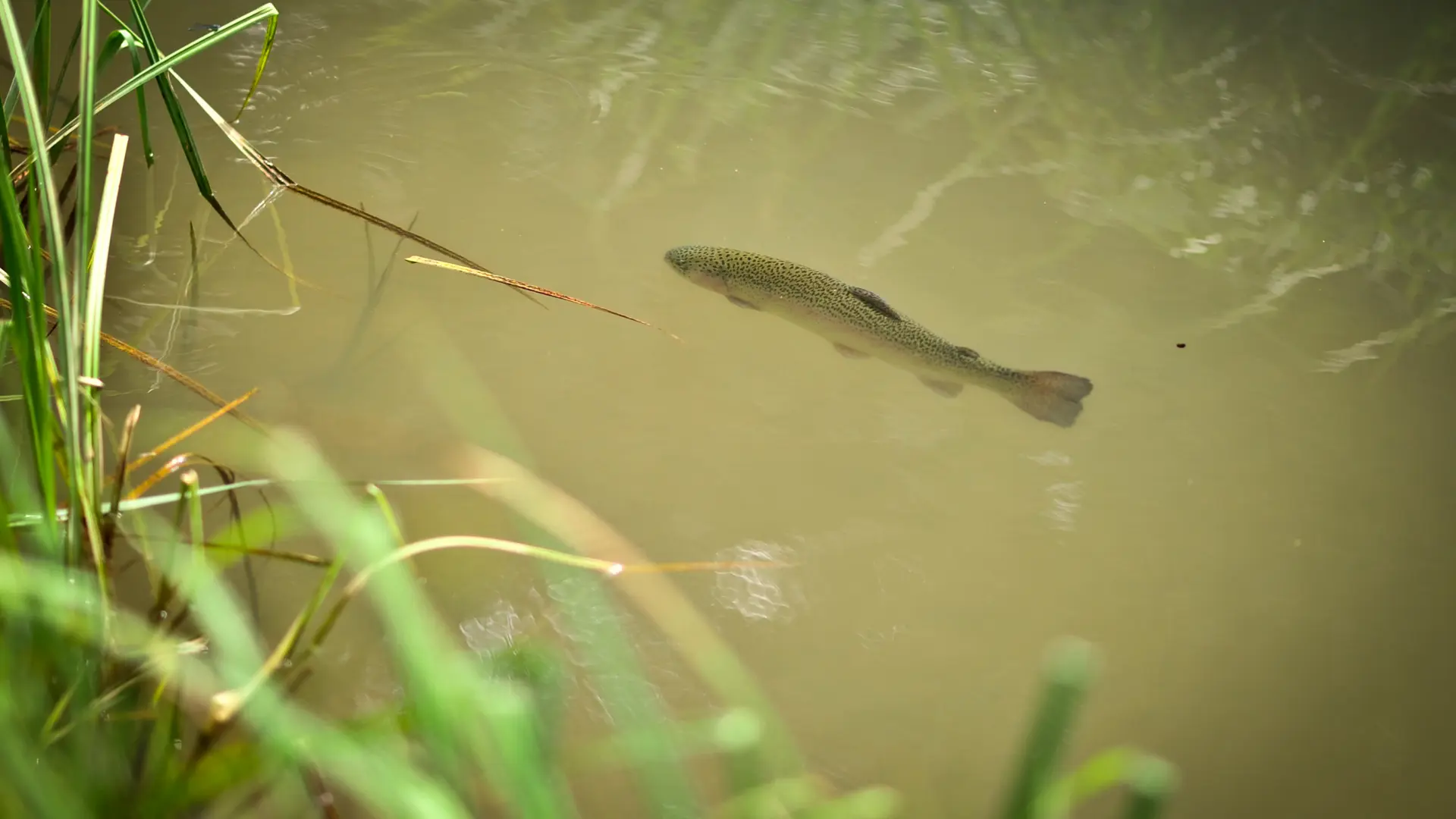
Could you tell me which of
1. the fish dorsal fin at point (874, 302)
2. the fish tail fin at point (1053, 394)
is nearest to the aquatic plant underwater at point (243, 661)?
the fish tail fin at point (1053, 394)

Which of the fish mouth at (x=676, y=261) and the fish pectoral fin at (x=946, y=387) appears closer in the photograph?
the fish pectoral fin at (x=946, y=387)

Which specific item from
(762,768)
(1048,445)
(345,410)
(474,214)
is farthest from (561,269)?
(762,768)

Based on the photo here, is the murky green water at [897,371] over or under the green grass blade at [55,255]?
under

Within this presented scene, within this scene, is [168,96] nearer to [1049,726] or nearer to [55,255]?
[55,255]

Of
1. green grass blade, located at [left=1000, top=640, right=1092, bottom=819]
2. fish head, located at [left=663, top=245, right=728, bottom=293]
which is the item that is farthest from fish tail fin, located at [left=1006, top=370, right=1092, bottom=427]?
green grass blade, located at [left=1000, top=640, right=1092, bottom=819]

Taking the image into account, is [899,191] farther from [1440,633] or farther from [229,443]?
[229,443]

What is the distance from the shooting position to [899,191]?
296cm

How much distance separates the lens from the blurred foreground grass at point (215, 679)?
778 millimetres

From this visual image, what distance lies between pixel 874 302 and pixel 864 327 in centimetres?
8

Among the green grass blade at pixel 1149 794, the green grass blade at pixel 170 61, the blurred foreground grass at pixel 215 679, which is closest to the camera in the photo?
the green grass blade at pixel 1149 794

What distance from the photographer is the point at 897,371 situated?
2.49m

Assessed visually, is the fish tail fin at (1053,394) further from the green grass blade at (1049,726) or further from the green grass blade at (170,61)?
the green grass blade at (170,61)

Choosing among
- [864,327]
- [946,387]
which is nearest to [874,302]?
[864,327]

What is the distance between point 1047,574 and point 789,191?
1515 millimetres
